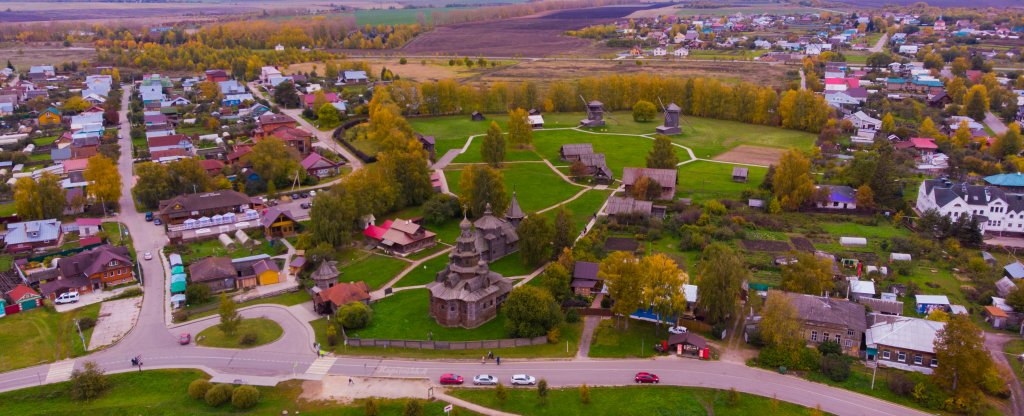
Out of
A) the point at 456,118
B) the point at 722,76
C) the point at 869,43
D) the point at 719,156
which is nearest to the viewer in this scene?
the point at 719,156

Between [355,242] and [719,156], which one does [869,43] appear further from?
[355,242]

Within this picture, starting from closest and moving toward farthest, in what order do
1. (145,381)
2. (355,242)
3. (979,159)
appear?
(145,381), (355,242), (979,159)

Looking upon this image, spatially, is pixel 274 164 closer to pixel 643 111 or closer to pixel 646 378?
pixel 646 378

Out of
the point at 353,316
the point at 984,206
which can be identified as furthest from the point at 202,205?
the point at 984,206

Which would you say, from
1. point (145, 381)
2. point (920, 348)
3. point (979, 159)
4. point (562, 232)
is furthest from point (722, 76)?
point (145, 381)

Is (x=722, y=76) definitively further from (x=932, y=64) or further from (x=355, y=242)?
(x=355, y=242)

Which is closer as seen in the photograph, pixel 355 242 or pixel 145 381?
pixel 145 381

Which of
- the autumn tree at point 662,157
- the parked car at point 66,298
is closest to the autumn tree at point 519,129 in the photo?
the autumn tree at point 662,157

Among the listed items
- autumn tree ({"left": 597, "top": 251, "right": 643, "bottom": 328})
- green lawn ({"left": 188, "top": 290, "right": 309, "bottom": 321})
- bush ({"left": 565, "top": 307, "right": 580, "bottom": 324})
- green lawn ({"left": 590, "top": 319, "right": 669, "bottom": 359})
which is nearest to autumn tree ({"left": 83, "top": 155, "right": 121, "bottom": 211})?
green lawn ({"left": 188, "top": 290, "right": 309, "bottom": 321})
